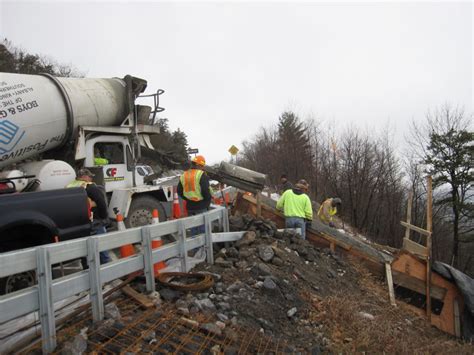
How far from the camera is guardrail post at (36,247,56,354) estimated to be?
2.97 meters

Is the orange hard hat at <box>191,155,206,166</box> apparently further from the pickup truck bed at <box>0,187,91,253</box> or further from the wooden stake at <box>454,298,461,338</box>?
the wooden stake at <box>454,298,461,338</box>

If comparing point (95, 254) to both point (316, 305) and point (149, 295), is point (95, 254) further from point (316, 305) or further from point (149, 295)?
point (316, 305)

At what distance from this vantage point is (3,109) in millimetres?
5652

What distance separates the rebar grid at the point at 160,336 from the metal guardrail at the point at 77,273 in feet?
0.78

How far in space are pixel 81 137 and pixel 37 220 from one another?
3066 mm

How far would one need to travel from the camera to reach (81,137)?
22.7ft

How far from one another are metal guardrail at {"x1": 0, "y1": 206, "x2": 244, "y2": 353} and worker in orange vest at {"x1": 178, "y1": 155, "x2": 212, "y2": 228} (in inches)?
63.7

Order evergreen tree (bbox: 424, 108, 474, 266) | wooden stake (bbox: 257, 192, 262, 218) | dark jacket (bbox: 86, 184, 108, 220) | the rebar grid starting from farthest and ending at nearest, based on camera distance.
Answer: evergreen tree (bbox: 424, 108, 474, 266) < wooden stake (bbox: 257, 192, 262, 218) < dark jacket (bbox: 86, 184, 108, 220) < the rebar grid

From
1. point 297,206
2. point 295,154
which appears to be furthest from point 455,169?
point 297,206

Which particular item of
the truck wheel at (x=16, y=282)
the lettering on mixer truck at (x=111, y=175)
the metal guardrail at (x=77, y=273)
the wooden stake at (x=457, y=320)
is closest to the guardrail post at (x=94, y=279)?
the metal guardrail at (x=77, y=273)

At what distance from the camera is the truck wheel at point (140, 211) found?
737cm

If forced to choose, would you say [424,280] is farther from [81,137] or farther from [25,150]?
[25,150]

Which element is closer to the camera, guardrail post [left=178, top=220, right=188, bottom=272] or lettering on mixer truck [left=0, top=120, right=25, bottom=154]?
guardrail post [left=178, top=220, right=188, bottom=272]

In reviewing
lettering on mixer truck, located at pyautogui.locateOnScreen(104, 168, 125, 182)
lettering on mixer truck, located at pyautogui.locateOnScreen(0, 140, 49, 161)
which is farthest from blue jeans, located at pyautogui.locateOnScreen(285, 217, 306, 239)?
lettering on mixer truck, located at pyautogui.locateOnScreen(0, 140, 49, 161)
